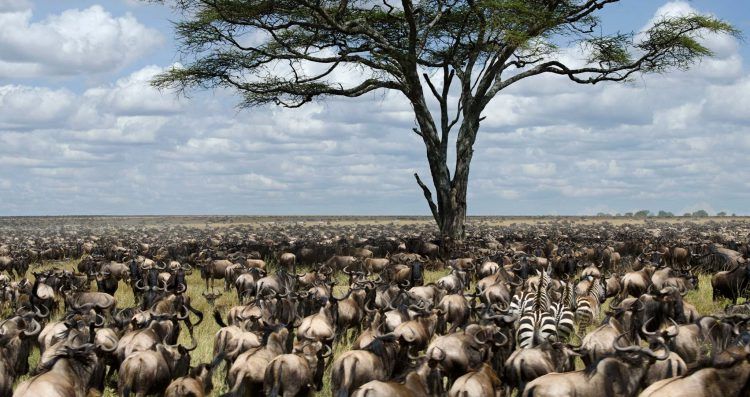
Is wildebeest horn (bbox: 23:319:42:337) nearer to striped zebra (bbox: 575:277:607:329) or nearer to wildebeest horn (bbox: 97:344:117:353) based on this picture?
wildebeest horn (bbox: 97:344:117:353)

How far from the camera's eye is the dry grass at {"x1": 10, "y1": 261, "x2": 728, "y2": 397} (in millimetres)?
10734

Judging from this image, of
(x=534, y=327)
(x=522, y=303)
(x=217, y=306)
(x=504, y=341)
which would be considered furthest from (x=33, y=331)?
(x=522, y=303)

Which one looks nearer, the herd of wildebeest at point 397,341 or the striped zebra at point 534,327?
the herd of wildebeest at point 397,341

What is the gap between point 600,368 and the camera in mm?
8008

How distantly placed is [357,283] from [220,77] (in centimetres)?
1965

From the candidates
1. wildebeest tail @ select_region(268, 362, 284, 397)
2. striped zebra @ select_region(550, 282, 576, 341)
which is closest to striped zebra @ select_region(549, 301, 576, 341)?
striped zebra @ select_region(550, 282, 576, 341)

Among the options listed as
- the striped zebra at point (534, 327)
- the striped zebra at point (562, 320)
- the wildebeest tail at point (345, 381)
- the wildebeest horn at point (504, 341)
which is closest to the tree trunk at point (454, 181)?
the striped zebra at point (562, 320)

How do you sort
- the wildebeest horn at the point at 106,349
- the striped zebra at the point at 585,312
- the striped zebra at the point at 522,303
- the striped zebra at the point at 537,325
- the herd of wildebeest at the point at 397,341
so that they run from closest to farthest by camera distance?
the herd of wildebeest at the point at 397,341, the wildebeest horn at the point at 106,349, the striped zebra at the point at 537,325, the striped zebra at the point at 522,303, the striped zebra at the point at 585,312

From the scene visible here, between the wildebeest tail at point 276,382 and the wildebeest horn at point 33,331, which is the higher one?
the wildebeest horn at point 33,331

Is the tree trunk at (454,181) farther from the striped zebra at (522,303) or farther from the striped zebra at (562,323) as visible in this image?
the striped zebra at (562,323)

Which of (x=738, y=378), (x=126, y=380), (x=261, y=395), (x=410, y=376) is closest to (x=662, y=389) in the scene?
(x=738, y=378)

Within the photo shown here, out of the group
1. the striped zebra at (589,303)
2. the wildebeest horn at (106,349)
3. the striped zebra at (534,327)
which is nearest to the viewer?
the wildebeest horn at (106,349)

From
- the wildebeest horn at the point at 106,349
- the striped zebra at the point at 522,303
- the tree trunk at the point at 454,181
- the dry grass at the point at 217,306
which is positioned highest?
the tree trunk at the point at 454,181

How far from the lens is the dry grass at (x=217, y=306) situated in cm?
1073
